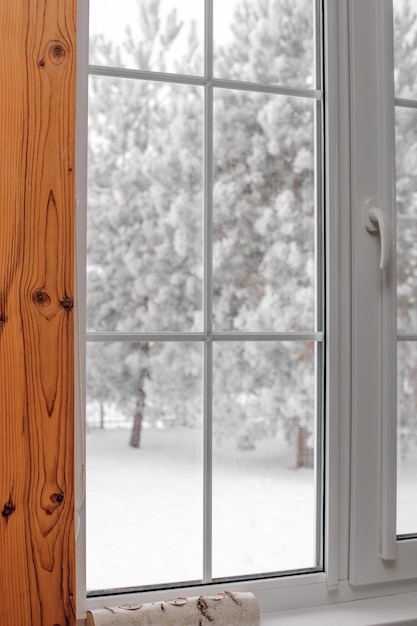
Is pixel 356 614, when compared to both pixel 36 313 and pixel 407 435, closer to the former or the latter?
pixel 407 435

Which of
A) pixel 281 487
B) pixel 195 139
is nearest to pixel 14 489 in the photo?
pixel 281 487

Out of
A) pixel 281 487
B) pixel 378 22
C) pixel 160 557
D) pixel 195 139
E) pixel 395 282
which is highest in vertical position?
pixel 378 22

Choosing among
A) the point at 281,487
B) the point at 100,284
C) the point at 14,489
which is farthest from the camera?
the point at 281,487

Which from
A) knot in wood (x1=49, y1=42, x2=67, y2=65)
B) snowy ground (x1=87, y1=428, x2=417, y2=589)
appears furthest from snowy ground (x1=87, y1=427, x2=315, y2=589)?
knot in wood (x1=49, y1=42, x2=67, y2=65)

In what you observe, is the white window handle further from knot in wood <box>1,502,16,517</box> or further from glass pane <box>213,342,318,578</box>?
knot in wood <box>1,502,16,517</box>

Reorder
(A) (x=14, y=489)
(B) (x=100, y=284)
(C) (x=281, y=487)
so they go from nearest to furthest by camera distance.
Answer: (A) (x=14, y=489) < (B) (x=100, y=284) < (C) (x=281, y=487)

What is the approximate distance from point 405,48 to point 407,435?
0.78 meters

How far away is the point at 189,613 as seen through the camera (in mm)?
1146

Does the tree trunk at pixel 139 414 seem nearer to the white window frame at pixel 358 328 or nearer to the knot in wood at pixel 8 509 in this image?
the knot in wood at pixel 8 509

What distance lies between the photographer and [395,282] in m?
1.35

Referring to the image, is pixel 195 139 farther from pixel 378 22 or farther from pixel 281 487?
pixel 281 487

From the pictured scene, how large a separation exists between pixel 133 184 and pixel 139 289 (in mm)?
187

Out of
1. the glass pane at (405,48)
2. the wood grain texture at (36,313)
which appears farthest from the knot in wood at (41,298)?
the glass pane at (405,48)

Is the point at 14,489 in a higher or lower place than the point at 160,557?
higher
